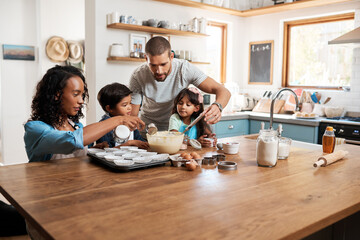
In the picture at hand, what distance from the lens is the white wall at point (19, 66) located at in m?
5.13

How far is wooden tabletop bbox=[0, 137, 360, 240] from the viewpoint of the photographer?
36.2 inches

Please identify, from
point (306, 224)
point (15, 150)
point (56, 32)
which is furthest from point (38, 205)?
point (56, 32)

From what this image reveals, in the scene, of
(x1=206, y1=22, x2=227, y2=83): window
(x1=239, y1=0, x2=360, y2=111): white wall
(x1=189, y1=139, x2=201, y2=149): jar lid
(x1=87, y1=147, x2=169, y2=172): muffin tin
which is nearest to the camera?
(x1=87, y1=147, x2=169, y2=172): muffin tin

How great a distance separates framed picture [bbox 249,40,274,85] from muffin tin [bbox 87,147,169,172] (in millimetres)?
3901

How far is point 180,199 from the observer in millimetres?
1155

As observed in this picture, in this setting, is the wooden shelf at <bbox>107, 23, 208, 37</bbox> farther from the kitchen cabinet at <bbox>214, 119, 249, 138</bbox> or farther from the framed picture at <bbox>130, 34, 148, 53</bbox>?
the kitchen cabinet at <bbox>214, 119, 249, 138</bbox>

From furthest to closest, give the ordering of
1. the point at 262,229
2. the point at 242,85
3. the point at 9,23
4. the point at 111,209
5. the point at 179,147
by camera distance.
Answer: the point at 242,85, the point at 9,23, the point at 179,147, the point at 111,209, the point at 262,229

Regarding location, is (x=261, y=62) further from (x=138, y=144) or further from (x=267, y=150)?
(x=267, y=150)

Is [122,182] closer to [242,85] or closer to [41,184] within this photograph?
[41,184]

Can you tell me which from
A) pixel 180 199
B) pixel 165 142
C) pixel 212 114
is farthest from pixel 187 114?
pixel 180 199

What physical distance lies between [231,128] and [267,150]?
296 centimetres

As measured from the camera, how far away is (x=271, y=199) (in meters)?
1.18

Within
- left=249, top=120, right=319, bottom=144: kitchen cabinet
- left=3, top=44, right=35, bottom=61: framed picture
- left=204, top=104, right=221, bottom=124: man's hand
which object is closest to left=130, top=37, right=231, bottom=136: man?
left=204, top=104, right=221, bottom=124: man's hand

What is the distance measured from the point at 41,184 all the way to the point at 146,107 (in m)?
1.69
